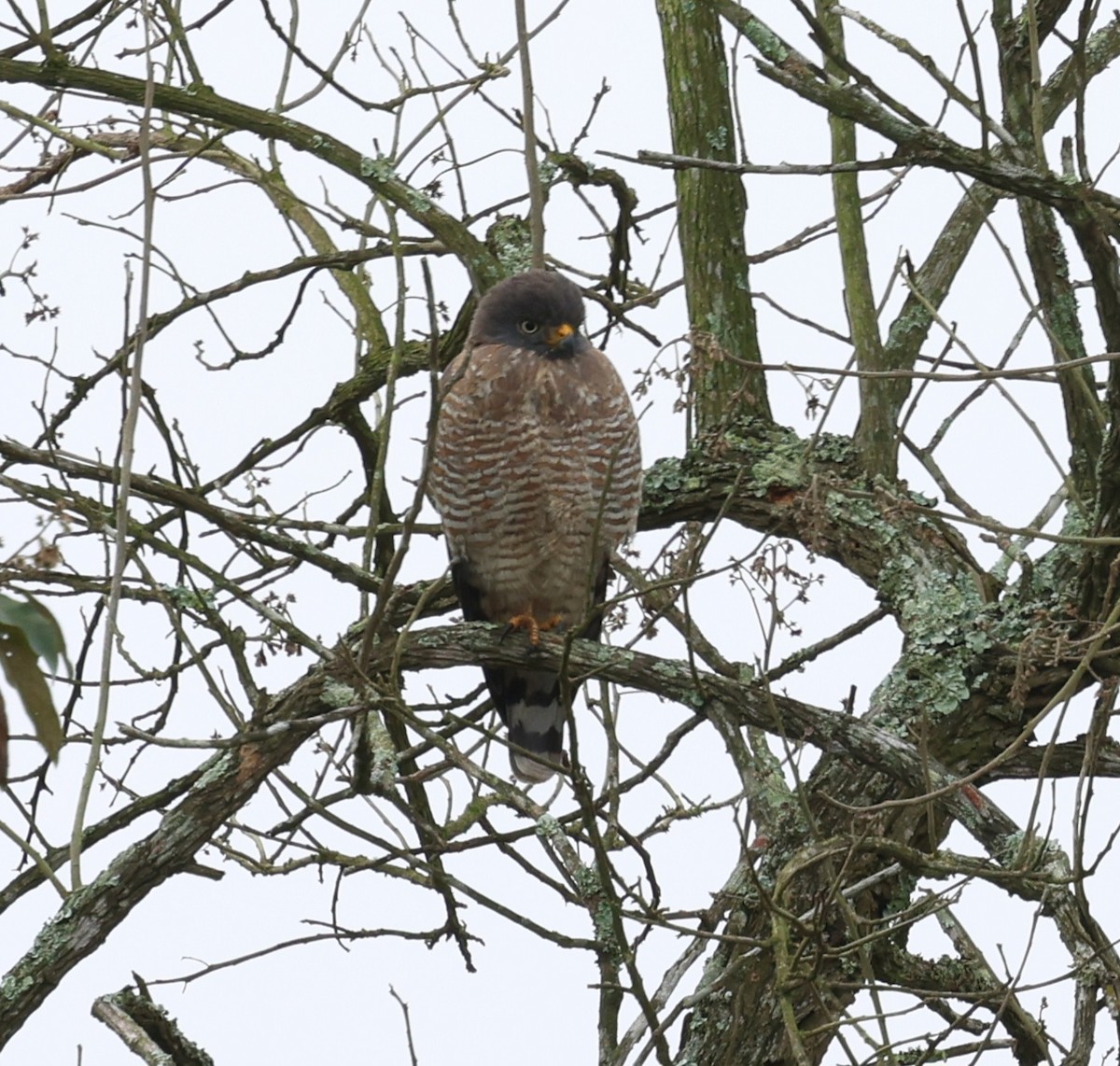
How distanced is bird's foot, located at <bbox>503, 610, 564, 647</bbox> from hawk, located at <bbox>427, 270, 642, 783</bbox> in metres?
0.02

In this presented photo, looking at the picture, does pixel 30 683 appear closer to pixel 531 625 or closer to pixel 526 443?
pixel 531 625

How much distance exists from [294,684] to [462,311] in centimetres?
168

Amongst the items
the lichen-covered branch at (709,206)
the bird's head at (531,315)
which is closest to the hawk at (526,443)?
the bird's head at (531,315)

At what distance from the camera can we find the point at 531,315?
16.0 ft

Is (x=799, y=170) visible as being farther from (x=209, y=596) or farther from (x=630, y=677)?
(x=209, y=596)

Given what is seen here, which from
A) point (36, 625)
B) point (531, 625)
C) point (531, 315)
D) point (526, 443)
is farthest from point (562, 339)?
point (36, 625)

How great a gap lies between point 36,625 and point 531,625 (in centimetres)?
282

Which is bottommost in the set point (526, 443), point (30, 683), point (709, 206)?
point (30, 683)

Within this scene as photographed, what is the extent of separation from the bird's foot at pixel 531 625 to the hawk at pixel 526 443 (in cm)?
2

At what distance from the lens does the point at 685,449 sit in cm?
474

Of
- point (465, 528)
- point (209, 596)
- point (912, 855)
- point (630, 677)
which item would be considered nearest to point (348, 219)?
point (465, 528)

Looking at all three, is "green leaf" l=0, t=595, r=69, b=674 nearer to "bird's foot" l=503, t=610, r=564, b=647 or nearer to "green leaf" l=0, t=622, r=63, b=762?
"green leaf" l=0, t=622, r=63, b=762

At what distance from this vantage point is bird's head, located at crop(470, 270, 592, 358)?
15.9 feet

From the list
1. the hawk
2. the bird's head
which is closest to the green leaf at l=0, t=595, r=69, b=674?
the hawk
